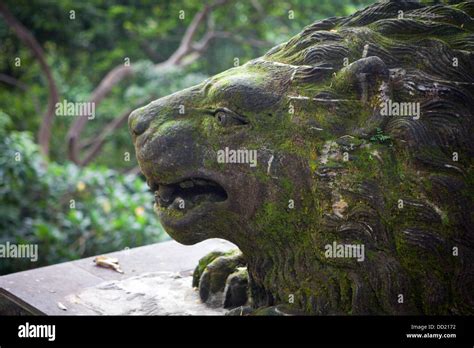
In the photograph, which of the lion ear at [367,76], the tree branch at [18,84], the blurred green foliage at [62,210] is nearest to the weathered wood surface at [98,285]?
the lion ear at [367,76]

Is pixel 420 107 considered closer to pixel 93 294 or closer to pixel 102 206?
pixel 93 294

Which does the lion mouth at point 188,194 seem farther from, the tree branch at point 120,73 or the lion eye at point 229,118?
the tree branch at point 120,73

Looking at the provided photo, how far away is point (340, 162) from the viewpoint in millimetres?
3008

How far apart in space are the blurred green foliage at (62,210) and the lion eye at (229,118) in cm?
401

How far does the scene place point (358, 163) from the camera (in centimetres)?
300

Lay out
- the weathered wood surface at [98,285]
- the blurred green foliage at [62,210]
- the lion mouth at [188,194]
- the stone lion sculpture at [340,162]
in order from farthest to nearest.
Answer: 1. the blurred green foliage at [62,210]
2. the weathered wood surface at [98,285]
3. the lion mouth at [188,194]
4. the stone lion sculpture at [340,162]

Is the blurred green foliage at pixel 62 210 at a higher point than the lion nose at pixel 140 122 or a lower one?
lower

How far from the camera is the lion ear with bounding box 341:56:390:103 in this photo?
3.03 meters

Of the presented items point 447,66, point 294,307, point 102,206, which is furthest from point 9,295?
point 102,206

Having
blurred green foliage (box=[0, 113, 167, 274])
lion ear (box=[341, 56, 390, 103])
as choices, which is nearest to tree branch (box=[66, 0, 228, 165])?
blurred green foliage (box=[0, 113, 167, 274])

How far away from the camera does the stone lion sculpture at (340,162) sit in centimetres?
296

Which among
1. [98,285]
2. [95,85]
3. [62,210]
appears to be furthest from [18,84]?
[98,285]

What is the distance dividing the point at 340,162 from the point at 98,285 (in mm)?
2106

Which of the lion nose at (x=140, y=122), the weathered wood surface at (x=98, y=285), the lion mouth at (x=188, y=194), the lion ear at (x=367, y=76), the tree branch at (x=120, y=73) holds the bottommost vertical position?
the weathered wood surface at (x=98, y=285)
